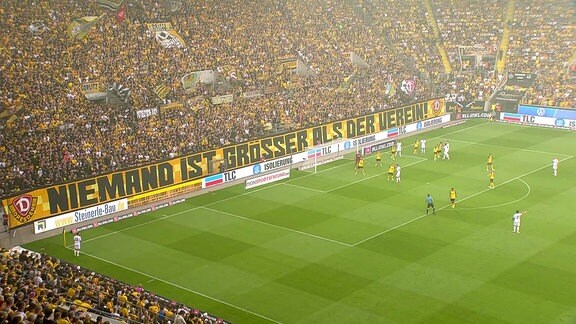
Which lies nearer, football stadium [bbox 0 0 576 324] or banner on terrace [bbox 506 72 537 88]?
football stadium [bbox 0 0 576 324]

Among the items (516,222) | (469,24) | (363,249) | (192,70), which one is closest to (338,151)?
(192,70)

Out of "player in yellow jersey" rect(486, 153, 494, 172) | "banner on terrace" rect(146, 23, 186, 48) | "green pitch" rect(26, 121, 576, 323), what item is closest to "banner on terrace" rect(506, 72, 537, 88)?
"green pitch" rect(26, 121, 576, 323)

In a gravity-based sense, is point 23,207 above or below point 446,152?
above

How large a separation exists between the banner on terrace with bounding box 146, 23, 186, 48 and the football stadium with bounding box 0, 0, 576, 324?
0.14 m

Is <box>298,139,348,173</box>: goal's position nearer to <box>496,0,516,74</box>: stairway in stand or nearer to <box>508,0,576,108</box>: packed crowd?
<box>508,0,576,108</box>: packed crowd

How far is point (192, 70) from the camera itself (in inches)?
2024

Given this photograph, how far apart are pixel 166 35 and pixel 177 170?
13.6 m

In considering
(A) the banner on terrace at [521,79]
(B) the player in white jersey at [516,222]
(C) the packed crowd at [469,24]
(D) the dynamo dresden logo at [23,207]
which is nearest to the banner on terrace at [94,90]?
(D) the dynamo dresden logo at [23,207]

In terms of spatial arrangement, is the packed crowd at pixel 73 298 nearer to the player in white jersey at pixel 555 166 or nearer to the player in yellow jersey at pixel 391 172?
the player in yellow jersey at pixel 391 172

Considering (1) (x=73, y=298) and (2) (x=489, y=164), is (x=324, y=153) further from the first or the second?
(1) (x=73, y=298)

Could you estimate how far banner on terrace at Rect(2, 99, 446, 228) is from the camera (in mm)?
35938

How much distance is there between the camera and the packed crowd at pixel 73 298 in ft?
59.6

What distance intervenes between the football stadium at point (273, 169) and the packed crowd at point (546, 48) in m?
0.27

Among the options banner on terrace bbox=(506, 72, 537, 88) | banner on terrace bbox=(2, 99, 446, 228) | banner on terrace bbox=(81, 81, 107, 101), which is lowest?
banner on terrace bbox=(2, 99, 446, 228)
